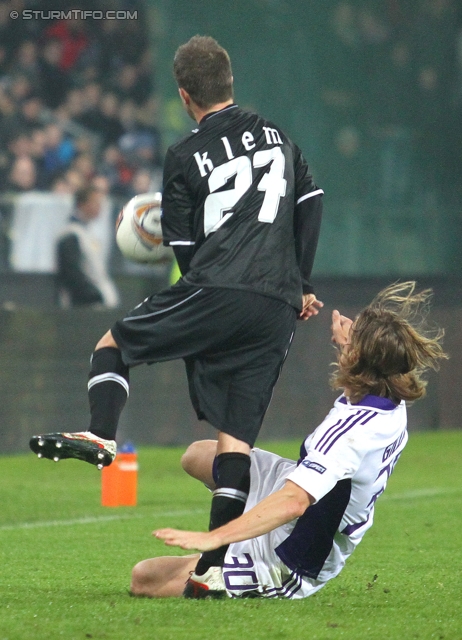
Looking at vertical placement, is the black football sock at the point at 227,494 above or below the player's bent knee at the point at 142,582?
above

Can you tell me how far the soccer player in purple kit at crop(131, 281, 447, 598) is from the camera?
3.63 m

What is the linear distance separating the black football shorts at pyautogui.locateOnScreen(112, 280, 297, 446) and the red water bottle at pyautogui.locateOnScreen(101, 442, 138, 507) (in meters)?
3.30

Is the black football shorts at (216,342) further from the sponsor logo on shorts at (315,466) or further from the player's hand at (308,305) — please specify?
the sponsor logo on shorts at (315,466)

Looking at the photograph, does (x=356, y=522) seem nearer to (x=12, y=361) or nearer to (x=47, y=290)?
(x=12, y=361)

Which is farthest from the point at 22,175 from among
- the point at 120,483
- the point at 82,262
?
the point at 120,483

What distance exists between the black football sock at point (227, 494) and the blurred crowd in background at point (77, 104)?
31.6 ft

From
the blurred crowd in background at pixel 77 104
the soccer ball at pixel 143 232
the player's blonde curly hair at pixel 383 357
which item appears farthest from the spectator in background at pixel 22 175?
the player's blonde curly hair at pixel 383 357

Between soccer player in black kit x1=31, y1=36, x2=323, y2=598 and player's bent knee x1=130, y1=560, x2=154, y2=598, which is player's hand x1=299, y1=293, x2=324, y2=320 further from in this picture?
player's bent knee x1=130, y1=560, x2=154, y2=598

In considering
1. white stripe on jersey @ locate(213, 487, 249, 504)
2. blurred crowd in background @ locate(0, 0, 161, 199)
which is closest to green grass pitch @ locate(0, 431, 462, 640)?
white stripe on jersey @ locate(213, 487, 249, 504)

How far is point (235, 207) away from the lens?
13.9ft

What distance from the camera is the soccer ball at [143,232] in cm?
465

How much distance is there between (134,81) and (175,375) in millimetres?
6046

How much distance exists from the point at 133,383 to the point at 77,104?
17.4 feet

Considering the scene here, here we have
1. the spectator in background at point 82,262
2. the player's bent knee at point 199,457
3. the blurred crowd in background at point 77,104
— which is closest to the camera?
the player's bent knee at point 199,457
